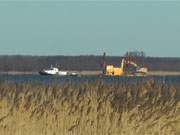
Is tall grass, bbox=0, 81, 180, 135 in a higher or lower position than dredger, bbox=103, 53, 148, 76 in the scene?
higher

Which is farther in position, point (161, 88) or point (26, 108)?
point (161, 88)

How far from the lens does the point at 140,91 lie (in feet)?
57.4

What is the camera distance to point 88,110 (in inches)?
655

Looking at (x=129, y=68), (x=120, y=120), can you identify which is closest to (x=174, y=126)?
(x=120, y=120)

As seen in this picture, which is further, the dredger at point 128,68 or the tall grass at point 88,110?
the dredger at point 128,68

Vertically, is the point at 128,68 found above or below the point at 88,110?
below

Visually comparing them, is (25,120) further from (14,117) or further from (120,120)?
(120,120)

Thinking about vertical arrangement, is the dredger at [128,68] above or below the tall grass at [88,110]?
below

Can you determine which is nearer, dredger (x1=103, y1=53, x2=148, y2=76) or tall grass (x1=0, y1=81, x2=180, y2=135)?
tall grass (x1=0, y1=81, x2=180, y2=135)

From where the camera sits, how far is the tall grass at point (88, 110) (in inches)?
639

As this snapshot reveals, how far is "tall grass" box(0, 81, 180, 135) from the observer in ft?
A: 53.3

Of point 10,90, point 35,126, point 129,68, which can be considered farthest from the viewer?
point 129,68

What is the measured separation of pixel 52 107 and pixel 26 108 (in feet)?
1.71

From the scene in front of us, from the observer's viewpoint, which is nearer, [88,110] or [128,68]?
[88,110]
